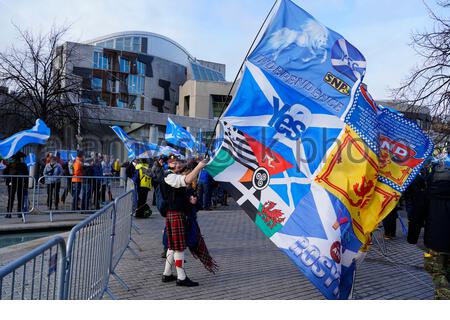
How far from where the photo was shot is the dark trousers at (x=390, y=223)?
385 inches

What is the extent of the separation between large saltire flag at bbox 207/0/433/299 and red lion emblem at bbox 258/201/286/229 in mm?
10

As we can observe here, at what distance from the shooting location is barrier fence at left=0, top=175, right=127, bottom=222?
10.7 metres

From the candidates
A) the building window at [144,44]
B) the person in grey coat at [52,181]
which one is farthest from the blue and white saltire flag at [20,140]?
the building window at [144,44]

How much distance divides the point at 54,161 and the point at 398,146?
12.2m

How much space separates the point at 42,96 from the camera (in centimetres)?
2106

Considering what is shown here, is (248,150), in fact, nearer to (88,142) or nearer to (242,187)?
(242,187)

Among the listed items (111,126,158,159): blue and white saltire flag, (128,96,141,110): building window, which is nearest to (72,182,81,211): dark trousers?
(111,126,158,159): blue and white saltire flag

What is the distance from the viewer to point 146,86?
68.2 m

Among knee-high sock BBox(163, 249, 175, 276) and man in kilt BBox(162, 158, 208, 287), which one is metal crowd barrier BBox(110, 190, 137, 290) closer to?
knee-high sock BBox(163, 249, 175, 276)

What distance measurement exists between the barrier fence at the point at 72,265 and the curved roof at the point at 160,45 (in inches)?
2852

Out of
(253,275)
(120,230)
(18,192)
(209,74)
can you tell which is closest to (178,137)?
(18,192)

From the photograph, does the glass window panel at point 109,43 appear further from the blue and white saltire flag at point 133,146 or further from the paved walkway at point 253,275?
the paved walkway at point 253,275

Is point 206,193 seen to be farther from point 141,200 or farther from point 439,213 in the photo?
point 439,213
